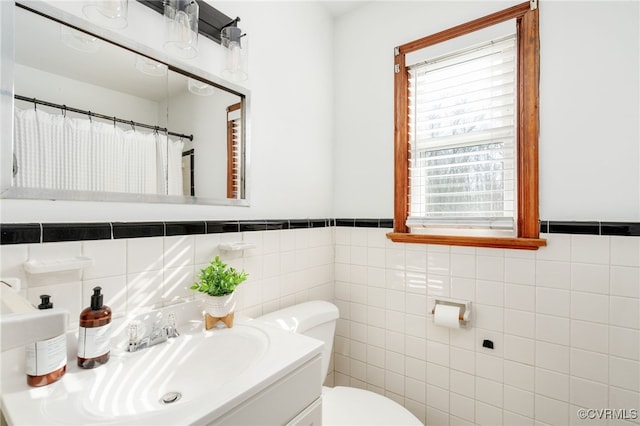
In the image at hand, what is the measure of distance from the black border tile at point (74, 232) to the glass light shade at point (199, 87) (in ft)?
1.99

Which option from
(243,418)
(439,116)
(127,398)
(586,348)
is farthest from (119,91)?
(586,348)

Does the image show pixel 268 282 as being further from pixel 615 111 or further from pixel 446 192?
pixel 615 111

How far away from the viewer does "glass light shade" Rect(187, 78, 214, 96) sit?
4.00 feet

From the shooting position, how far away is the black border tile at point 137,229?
3.24ft

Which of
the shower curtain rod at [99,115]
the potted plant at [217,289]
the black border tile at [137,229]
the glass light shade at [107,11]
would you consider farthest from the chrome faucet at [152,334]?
the glass light shade at [107,11]

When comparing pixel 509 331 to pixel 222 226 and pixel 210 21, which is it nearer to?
pixel 222 226

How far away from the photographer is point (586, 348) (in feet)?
4.08

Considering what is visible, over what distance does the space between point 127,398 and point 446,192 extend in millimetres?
1543

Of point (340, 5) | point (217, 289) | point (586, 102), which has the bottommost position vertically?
point (217, 289)

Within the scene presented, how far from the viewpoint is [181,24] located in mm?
1085

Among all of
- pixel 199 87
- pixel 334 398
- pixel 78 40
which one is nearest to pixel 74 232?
pixel 78 40

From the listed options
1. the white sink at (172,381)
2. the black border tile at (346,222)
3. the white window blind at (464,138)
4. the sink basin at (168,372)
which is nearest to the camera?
the white sink at (172,381)

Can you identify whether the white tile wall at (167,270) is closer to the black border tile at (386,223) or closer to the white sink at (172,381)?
the white sink at (172,381)

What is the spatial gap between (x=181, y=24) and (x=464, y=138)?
1.34 metres
